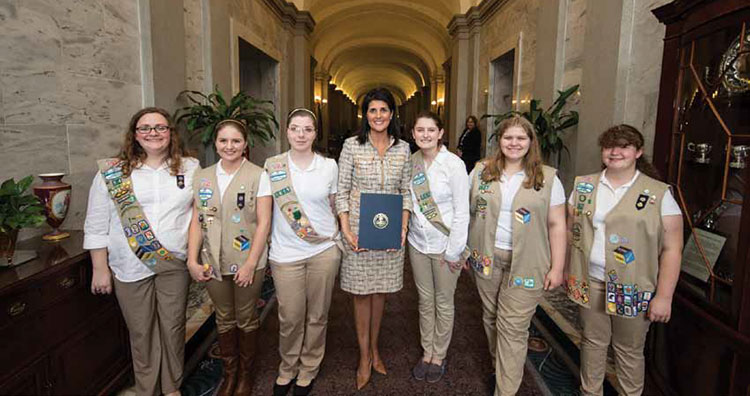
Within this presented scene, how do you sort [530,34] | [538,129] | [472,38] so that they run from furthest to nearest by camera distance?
[472,38] → [530,34] → [538,129]

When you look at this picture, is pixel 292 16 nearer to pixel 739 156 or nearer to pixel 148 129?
pixel 148 129

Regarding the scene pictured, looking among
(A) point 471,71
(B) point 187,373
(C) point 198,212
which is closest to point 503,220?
(C) point 198,212

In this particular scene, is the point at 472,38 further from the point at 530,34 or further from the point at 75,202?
the point at 75,202

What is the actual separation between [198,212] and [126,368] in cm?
109

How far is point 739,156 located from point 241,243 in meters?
2.36

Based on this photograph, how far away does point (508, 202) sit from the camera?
2141mm

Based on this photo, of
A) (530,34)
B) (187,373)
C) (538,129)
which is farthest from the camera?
(530,34)

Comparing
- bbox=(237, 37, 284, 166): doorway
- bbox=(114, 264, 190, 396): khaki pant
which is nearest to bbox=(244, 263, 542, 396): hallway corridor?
bbox=(114, 264, 190, 396): khaki pant

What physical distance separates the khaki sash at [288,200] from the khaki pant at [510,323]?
3.42 ft

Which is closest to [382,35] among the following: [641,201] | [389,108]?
[389,108]

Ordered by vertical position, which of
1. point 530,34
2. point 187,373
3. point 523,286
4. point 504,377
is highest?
point 530,34

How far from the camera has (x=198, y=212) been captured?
6.90ft

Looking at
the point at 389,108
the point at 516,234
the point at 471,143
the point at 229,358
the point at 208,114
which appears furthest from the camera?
the point at 471,143

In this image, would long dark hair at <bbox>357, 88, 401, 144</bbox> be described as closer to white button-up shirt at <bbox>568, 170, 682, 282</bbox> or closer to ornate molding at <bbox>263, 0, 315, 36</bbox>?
white button-up shirt at <bbox>568, 170, 682, 282</bbox>
